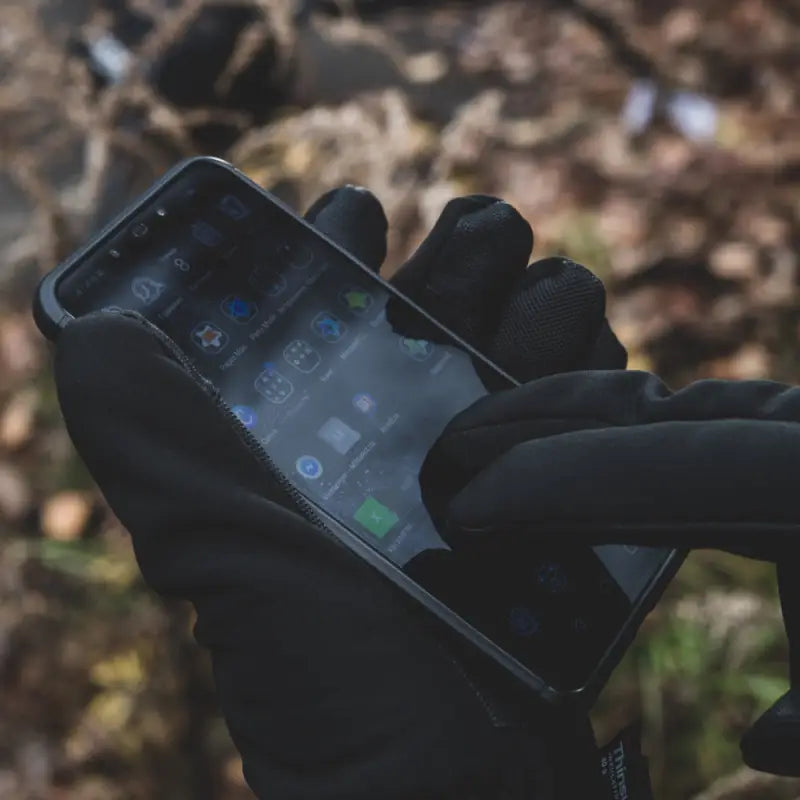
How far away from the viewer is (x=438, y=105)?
3.04 m

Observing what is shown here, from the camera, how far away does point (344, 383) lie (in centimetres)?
115

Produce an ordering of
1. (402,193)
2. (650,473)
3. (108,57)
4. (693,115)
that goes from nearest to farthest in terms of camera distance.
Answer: (650,473), (402,193), (108,57), (693,115)

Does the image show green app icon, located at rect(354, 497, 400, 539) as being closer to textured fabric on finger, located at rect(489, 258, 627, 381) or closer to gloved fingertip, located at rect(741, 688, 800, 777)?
textured fabric on finger, located at rect(489, 258, 627, 381)

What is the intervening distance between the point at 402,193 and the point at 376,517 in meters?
1.24

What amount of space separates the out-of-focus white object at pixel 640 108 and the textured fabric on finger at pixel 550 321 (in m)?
1.75

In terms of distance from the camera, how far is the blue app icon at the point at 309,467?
1088mm

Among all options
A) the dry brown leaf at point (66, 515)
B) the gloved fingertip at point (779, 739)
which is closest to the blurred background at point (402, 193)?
the dry brown leaf at point (66, 515)

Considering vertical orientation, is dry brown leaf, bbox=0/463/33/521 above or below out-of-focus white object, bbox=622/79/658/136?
below

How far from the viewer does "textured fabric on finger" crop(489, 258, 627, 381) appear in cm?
117

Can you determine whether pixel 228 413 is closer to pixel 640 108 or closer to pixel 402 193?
pixel 402 193

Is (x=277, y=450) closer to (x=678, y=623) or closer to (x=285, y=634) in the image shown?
(x=285, y=634)

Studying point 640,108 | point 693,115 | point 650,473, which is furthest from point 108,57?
point 650,473

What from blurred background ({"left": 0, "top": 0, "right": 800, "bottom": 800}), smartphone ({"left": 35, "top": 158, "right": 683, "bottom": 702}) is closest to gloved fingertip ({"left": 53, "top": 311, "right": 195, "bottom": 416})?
smartphone ({"left": 35, "top": 158, "right": 683, "bottom": 702})

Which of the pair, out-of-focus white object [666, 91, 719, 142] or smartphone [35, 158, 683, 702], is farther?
out-of-focus white object [666, 91, 719, 142]
